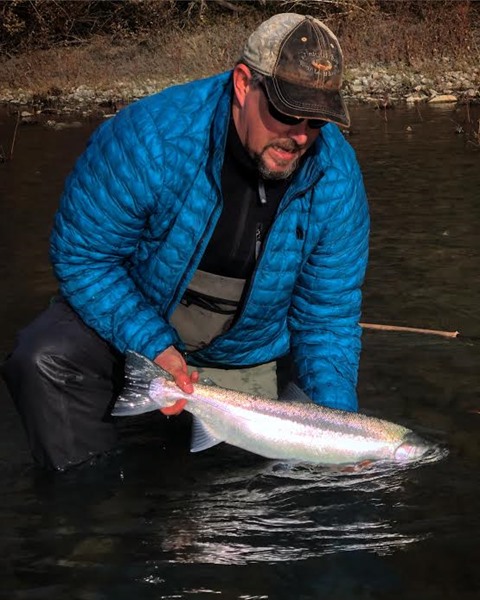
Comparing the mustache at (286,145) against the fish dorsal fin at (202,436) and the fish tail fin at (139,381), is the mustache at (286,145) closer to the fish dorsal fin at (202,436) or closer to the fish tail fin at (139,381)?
the fish tail fin at (139,381)

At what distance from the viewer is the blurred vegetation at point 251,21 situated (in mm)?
24953

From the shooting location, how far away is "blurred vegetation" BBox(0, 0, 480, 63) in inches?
982

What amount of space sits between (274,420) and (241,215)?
0.92 metres

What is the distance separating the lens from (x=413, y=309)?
25.7 feet

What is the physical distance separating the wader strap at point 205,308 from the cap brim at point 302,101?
0.97 metres

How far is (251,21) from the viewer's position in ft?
90.7

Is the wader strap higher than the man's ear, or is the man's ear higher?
the man's ear

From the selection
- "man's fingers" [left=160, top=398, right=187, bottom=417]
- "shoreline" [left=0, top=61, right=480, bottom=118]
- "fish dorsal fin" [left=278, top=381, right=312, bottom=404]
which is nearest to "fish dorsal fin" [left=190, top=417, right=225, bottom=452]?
"man's fingers" [left=160, top=398, right=187, bottom=417]

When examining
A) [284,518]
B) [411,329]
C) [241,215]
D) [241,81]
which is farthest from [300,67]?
[411,329]

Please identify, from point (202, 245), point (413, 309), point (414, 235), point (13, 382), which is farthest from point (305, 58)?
point (414, 235)

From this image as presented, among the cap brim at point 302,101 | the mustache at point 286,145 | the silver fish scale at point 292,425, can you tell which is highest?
the cap brim at point 302,101

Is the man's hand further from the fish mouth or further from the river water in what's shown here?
the fish mouth

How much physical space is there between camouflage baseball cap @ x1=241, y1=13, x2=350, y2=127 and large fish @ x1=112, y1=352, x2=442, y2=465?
1.19m

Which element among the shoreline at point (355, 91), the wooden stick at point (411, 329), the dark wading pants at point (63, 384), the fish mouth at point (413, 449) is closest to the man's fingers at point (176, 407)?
the dark wading pants at point (63, 384)
